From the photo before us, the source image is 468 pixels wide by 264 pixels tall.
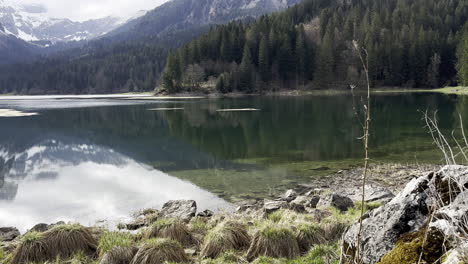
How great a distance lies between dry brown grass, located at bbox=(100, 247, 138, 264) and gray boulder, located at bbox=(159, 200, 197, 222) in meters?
4.10

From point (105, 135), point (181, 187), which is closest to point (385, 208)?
point (181, 187)

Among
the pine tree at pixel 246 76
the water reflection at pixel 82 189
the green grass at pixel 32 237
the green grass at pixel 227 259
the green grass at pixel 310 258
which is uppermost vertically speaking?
the pine tree at pixel 246 76

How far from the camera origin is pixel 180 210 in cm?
1395

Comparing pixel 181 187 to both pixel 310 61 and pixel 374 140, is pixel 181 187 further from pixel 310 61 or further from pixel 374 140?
pixel 310 61

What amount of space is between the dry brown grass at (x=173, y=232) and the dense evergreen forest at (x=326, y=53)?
120373 millimetres

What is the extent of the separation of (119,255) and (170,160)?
1912 centimetres

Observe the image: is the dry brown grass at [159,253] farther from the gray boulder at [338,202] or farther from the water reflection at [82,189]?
the water reflection at [82,189]

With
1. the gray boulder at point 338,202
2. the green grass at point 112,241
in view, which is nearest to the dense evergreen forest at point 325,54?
the gray boulder at point 338,202

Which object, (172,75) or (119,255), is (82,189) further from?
(172,75)

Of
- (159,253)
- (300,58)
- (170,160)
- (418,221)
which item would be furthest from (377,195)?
(300,58)

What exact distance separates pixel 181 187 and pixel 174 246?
11392mm

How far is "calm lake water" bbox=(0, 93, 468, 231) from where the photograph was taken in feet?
58.8

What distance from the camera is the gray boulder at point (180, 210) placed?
521 inches

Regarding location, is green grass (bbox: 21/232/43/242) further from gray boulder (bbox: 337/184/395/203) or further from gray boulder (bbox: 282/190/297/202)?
gray boulder (bbox: 337/184/395/203)
